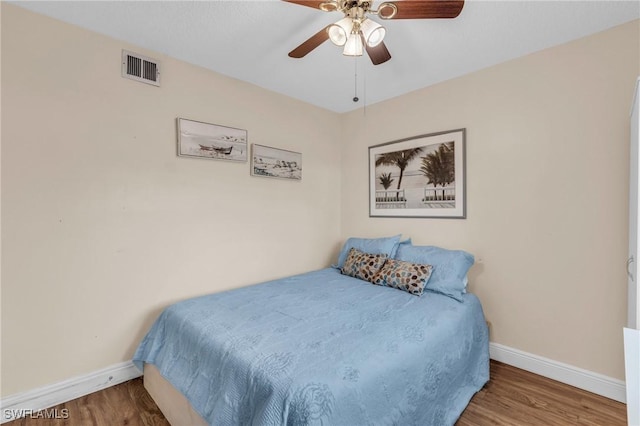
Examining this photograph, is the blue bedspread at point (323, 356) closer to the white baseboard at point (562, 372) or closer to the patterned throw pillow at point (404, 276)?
the patterned throw pillow at point (404, 276)

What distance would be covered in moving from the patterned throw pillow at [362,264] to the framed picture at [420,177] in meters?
0.59

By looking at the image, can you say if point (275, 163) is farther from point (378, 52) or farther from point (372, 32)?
point (372, 32)

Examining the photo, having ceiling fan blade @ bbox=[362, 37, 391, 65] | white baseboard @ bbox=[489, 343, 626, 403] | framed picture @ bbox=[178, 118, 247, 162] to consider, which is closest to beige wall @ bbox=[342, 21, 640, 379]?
white baseboard @ bbox=[489, 343, 626, 403]

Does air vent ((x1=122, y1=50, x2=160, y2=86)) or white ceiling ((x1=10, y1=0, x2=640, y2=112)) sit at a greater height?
white ceiling ((x1=10, y1=0, x2=640, y2=112))

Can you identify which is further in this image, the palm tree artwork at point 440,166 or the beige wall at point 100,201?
the palm tree artwork at point 440,166

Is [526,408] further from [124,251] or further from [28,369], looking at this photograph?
[28,369]

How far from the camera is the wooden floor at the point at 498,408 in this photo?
1.70m

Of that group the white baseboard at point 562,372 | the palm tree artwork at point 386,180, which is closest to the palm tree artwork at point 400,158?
the palm tree artwork at point 386,180

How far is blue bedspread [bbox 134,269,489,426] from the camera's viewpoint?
1.17m

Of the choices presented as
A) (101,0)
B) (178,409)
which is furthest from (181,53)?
(178,409)

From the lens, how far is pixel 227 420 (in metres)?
1.27

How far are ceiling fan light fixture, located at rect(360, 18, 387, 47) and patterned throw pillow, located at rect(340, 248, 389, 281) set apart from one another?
5.63 feet

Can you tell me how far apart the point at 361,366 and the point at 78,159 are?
2.16 metres

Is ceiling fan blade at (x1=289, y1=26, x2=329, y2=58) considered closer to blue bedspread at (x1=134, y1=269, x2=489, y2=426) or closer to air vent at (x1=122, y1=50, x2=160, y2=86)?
air vent at (x1=122, y1=50, x2=160, y2=86)
